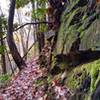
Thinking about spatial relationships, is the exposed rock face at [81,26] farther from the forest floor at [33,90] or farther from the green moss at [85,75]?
the forest floor at [33,90]

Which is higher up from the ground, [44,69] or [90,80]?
[90,80]

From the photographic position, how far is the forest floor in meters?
5.63

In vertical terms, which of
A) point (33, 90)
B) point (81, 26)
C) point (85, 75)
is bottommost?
point (33, 90)

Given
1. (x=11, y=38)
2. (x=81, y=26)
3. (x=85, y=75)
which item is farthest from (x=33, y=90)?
(x=11, y=38)

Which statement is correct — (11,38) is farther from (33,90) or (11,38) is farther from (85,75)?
(85,75)

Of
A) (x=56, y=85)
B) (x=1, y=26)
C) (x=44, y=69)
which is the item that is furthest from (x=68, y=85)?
(x=1, y=26)

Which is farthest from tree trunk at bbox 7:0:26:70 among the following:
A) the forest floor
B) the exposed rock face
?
the exposed rock face

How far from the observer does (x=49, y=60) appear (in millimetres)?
7547

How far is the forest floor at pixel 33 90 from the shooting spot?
5633mm

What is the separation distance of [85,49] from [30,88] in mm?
2502

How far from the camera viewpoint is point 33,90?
6.88m

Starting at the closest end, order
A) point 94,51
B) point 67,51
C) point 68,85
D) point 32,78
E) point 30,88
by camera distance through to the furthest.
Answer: point 94,51
point 68,85
point 67,51
point 30,88
point 32,78

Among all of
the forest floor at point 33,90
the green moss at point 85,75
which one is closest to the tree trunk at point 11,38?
the forest floor at point 33,90

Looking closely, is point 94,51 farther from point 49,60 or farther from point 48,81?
point 49,60
